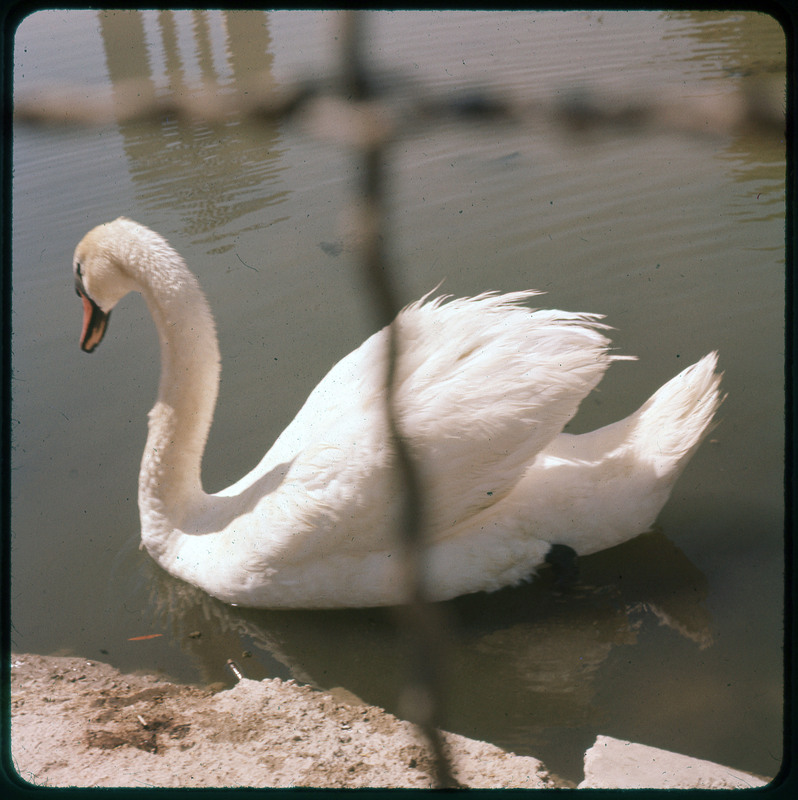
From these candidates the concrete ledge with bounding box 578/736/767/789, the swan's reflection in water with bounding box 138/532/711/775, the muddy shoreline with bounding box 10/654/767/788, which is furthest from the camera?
the swan's reflection in water with bounding box 138/532/711/775

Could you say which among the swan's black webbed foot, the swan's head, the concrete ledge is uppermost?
the swan's head

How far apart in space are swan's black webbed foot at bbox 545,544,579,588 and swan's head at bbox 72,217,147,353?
1815 millimetres

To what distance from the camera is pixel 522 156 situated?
427 cm

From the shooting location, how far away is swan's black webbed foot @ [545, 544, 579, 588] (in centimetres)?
268

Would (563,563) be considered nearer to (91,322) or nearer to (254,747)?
(254,747)

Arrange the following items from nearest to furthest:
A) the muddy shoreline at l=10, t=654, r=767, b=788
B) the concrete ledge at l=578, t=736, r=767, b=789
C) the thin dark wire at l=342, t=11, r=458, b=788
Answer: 1. the thin dark wire at l=342, t=11, r=458, b=788
2. the concrete ledge at l=578, t=736, r=767, b=789
3. the muddy shoreline at l=10, t=654, r=767, b=788

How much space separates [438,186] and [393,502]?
6.88ft

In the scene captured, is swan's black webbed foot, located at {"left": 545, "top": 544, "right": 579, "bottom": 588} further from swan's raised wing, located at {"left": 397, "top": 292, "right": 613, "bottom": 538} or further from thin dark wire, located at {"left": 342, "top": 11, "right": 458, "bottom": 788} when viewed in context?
thin dark wire, located at {"left": 342, "top": 11, "right": 458, "bottom": 788}

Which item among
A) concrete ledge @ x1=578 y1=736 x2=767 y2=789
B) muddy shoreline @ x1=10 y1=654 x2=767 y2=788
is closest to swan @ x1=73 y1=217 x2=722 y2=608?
muddy shoreline @ x1=10 y1=654 x2=767 y2=788

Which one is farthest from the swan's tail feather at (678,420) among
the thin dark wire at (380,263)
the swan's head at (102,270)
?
the swan's head at (102,270)

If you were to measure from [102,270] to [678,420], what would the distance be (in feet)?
7.09

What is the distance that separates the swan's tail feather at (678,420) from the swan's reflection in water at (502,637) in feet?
1.37

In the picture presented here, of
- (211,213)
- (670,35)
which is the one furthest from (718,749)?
(211,213)

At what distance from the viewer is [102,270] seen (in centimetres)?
283
